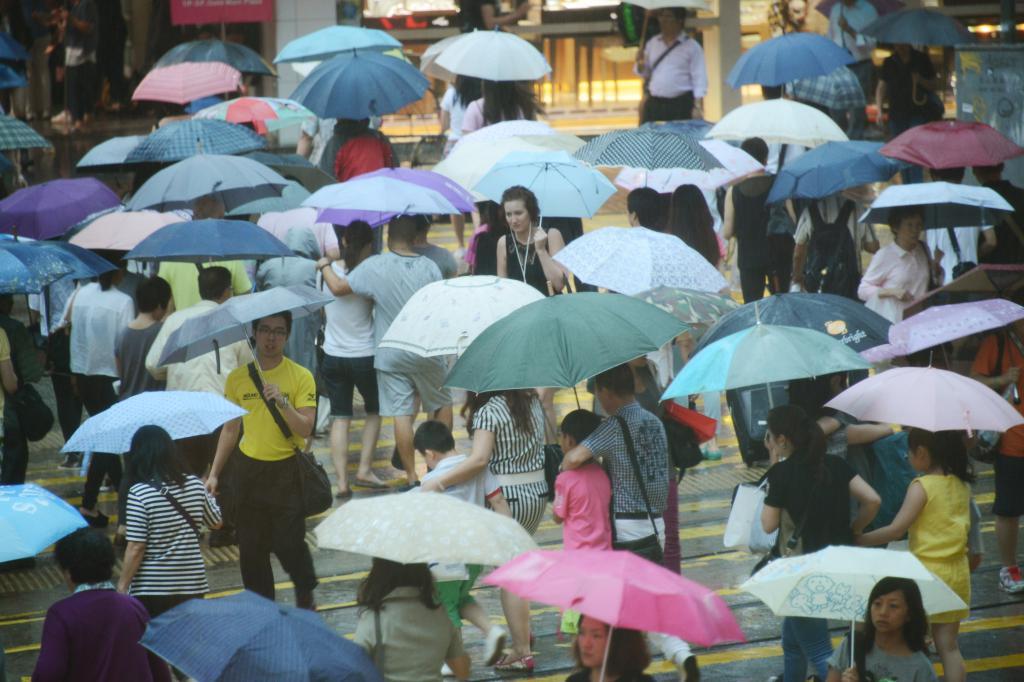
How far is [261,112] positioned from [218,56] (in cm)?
255

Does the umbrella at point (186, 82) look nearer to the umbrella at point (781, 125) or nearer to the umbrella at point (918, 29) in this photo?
the umbrella at point (781, 125)

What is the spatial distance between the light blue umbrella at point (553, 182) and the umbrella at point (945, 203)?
78.5 inches

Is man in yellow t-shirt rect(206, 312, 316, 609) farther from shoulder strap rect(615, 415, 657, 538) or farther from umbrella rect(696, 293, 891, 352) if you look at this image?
umbrella rect(696, 293, 891, 352)

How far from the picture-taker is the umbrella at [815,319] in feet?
27.6

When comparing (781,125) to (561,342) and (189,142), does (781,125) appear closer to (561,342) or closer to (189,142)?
(189,142)

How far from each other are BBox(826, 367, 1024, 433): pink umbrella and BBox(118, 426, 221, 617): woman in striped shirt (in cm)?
311

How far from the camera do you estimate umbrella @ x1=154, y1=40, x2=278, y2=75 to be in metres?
18.2

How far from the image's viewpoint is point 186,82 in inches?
651

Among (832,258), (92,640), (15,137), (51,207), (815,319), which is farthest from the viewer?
(15,137)

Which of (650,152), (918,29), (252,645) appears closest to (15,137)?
(650,152)

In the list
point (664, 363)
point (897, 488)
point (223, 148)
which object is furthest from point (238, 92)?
point (897, 488)

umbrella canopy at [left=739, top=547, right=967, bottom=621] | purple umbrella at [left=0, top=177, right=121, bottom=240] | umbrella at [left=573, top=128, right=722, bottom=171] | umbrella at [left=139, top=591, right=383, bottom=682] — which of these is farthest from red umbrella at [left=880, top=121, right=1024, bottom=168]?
umbrella at [left=139, top=591, right=383, bottom=682]

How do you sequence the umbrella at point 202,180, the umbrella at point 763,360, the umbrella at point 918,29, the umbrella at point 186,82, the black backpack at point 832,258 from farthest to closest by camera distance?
the umbrella at point 186,82 → the umbrella at point 918,29 → the black backpack at point 832,258 → the umbrella at point 202,180 → the umbrella at point 763,360

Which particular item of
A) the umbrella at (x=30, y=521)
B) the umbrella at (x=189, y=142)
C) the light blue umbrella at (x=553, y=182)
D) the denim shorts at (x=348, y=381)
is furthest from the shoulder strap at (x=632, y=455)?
the umbrella at (x=189, y=142)
